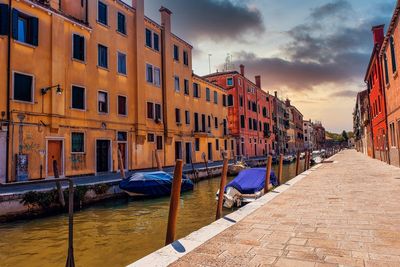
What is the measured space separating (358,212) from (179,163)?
385 cm

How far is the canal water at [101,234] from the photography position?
259 inches

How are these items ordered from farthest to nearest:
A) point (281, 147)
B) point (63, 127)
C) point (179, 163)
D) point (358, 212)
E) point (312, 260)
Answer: point (281, 147) < point (63, 127) < point (358, 212) < point (179, 163) < point (312, 260)

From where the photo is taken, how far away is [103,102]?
18.5 m

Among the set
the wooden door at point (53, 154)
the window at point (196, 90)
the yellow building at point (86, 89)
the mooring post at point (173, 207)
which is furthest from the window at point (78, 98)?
the window at point (196, 90)

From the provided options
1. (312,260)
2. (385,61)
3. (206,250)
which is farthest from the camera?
(385,61)

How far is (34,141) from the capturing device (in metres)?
14.2

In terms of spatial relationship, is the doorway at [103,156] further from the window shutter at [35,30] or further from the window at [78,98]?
the window shutter at [35,30]

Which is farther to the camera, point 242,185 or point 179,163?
point 242,185

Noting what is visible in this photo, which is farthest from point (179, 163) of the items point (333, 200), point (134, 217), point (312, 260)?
point (134, 217)

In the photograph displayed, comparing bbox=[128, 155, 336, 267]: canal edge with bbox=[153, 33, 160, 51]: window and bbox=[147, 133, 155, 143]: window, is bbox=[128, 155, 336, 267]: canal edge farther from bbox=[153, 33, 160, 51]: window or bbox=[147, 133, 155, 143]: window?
bbox=[153, 33, 160, 51]: window

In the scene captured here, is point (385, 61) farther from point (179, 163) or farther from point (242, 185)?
point (179, 163)

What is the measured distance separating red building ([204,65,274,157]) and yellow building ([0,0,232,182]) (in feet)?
45.3

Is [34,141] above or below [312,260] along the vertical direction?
above

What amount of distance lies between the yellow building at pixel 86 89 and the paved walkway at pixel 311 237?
39.7 ft
